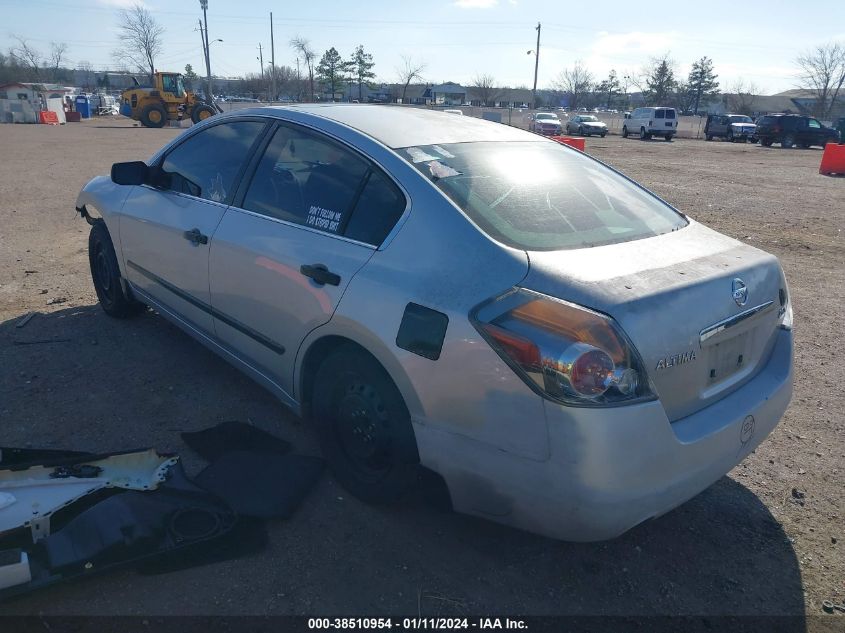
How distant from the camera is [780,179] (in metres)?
17.6

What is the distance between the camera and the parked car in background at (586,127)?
139ft

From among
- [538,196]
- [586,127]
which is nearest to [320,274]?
[538,196]

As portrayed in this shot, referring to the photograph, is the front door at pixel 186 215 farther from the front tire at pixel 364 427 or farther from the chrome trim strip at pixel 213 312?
the front tire at pixel 364 427

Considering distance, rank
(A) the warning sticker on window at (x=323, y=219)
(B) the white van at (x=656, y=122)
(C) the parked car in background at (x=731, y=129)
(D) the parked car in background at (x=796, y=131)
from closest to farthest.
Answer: (A) the warning sticker on window at (x=323, y=219) → (D) the parked car in background at (x=796, y=131) → (B) the white van at (x=656, y=122) → (C) the parked car in background at (x=731, y=129)

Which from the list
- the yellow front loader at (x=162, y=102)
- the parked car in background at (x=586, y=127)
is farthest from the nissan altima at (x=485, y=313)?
the parked car in background at (x=586, y=127)

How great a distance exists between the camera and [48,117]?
38375 millimetres

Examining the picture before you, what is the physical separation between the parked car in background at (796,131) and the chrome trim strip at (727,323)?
125ft

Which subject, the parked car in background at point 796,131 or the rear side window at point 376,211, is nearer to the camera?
the rear side window at point 376,211

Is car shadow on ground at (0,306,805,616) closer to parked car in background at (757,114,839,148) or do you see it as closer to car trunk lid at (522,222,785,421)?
car trunk lid at (522,222,785,421)

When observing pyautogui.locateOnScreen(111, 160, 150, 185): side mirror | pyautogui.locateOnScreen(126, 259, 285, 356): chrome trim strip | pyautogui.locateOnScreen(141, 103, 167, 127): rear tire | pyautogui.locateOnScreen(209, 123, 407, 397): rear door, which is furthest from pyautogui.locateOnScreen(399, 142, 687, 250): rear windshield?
pyautogui.locateOnScreen(141, 103, 167, 127): rear tire

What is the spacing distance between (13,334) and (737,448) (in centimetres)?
483

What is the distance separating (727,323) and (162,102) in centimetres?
3769

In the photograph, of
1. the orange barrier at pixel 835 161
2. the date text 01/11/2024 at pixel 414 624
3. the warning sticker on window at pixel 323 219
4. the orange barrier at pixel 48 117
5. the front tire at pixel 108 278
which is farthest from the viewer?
the orange barrier at pixel 48 117

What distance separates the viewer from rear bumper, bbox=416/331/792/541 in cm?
199
